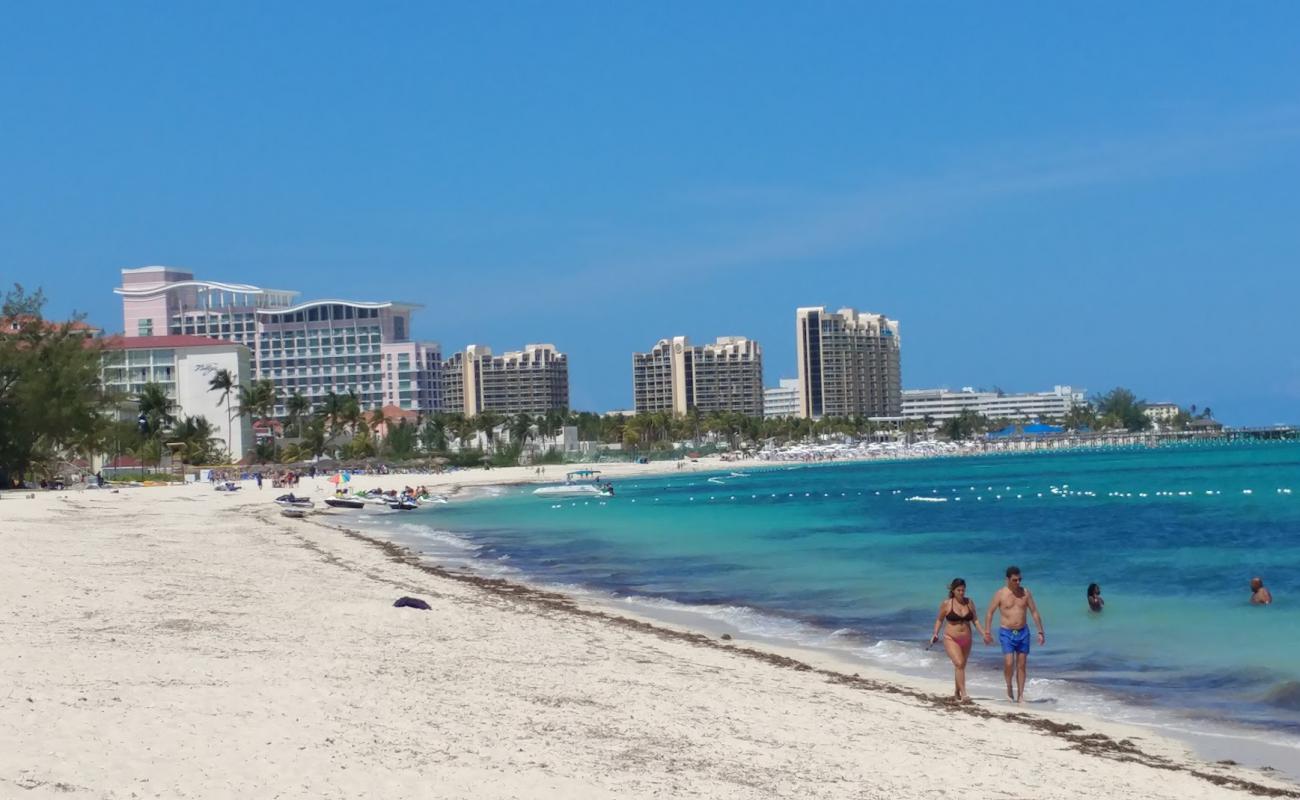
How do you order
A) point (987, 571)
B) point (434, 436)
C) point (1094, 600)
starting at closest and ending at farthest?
point (1094, 600)
point (987, 571)
point (434, 436)

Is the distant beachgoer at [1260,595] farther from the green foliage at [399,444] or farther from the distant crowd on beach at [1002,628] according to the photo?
the green foliage at [399,444]

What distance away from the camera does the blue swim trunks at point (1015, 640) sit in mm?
13492

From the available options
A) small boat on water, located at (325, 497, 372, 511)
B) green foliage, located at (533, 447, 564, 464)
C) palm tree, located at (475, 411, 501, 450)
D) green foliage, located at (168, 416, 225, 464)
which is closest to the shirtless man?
small boat on water, located at (325, 497, 372, 511)

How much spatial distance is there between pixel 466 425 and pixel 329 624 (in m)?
138

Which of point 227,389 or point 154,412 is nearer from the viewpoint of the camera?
point 154,412

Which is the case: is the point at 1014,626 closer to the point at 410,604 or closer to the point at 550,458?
the point at 410,604

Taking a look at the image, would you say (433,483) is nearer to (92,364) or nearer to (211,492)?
(211,492)

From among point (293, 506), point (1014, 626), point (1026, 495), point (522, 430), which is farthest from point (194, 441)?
point (1014, 626)

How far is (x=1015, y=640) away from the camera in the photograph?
13531 mm

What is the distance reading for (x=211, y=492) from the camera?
68.2 m

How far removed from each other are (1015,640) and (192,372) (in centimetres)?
12376

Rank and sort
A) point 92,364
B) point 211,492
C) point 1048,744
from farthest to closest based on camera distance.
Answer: point 211,492, point 92,364, point 1048,744

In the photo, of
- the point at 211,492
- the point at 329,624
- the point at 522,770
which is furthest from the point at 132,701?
the point at 211,492

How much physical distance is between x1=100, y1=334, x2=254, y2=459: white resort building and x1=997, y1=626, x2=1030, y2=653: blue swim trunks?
119033mm
